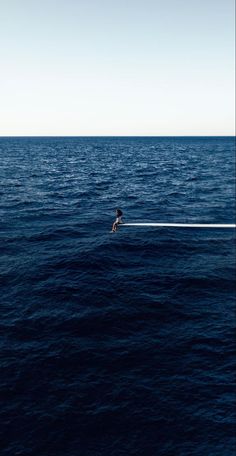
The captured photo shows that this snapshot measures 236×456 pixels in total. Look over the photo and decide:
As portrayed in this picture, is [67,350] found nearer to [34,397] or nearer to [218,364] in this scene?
[34,397]

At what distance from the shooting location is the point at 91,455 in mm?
17156

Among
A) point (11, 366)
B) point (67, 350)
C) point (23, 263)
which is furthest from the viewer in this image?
point (23, 263)

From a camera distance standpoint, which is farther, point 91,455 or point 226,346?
point 226,346

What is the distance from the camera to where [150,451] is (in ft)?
56.8

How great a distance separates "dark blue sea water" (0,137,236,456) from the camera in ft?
60.2

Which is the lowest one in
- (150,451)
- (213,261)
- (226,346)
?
(150,451)

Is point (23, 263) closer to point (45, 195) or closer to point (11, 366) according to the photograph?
point (11, 366)

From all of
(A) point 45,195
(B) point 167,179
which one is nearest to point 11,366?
(A) point 45,195

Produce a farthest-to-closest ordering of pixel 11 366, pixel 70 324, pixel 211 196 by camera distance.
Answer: pixel 211 196
pixel 70 324
pixel 11 366

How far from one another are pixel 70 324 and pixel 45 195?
45.1 meters

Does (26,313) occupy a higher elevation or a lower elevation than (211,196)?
lower

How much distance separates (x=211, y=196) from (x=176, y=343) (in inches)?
1883

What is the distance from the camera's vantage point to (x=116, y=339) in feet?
82.4

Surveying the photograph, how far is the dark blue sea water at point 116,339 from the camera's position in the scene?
18344mm
